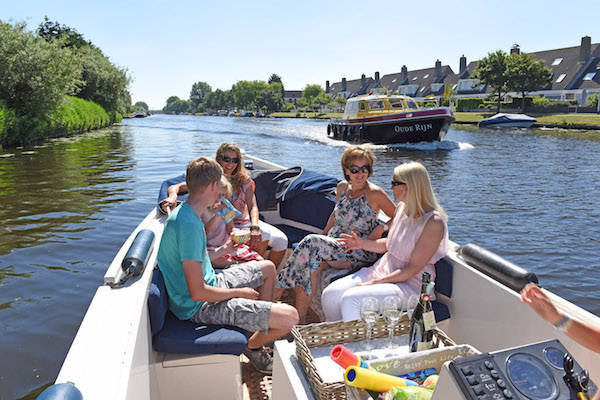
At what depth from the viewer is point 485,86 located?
4722 centimetres

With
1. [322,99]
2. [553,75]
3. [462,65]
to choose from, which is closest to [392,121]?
[553,75]

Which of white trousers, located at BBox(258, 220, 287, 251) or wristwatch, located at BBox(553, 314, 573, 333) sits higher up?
wristwatch, located at BBox(553, 314, 573, 333)

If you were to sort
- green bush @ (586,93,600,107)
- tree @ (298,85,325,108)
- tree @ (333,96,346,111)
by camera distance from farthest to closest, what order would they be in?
tree @ (298,85,325,108) < tree @ (333,96,346,111) < green bush @ (586,93,600,107)

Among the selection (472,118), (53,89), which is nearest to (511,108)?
(472,118)

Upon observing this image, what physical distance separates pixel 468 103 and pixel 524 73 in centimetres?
748

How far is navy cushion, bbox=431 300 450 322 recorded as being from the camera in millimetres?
2500

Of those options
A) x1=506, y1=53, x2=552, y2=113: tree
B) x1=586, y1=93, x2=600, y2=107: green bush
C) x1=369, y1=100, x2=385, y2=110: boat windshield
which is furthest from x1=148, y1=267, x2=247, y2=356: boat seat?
x1=586, y1=93, x2=600, y2=107: green bush

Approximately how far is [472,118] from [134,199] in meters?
33.3

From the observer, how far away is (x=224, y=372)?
6.86 ft

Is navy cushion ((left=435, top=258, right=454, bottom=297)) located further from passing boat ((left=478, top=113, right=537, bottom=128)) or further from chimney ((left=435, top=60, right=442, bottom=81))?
chimney ((left=435, top=60, right=442, bottom=81))

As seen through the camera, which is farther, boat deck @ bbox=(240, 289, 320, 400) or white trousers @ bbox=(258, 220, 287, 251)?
white trousers @ bbox=(258, 220, 287, 251)

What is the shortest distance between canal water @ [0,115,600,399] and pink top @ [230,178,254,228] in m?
1.77

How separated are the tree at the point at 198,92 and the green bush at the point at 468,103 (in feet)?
380

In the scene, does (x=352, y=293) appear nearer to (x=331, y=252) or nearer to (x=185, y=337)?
(x=331, y=252)
